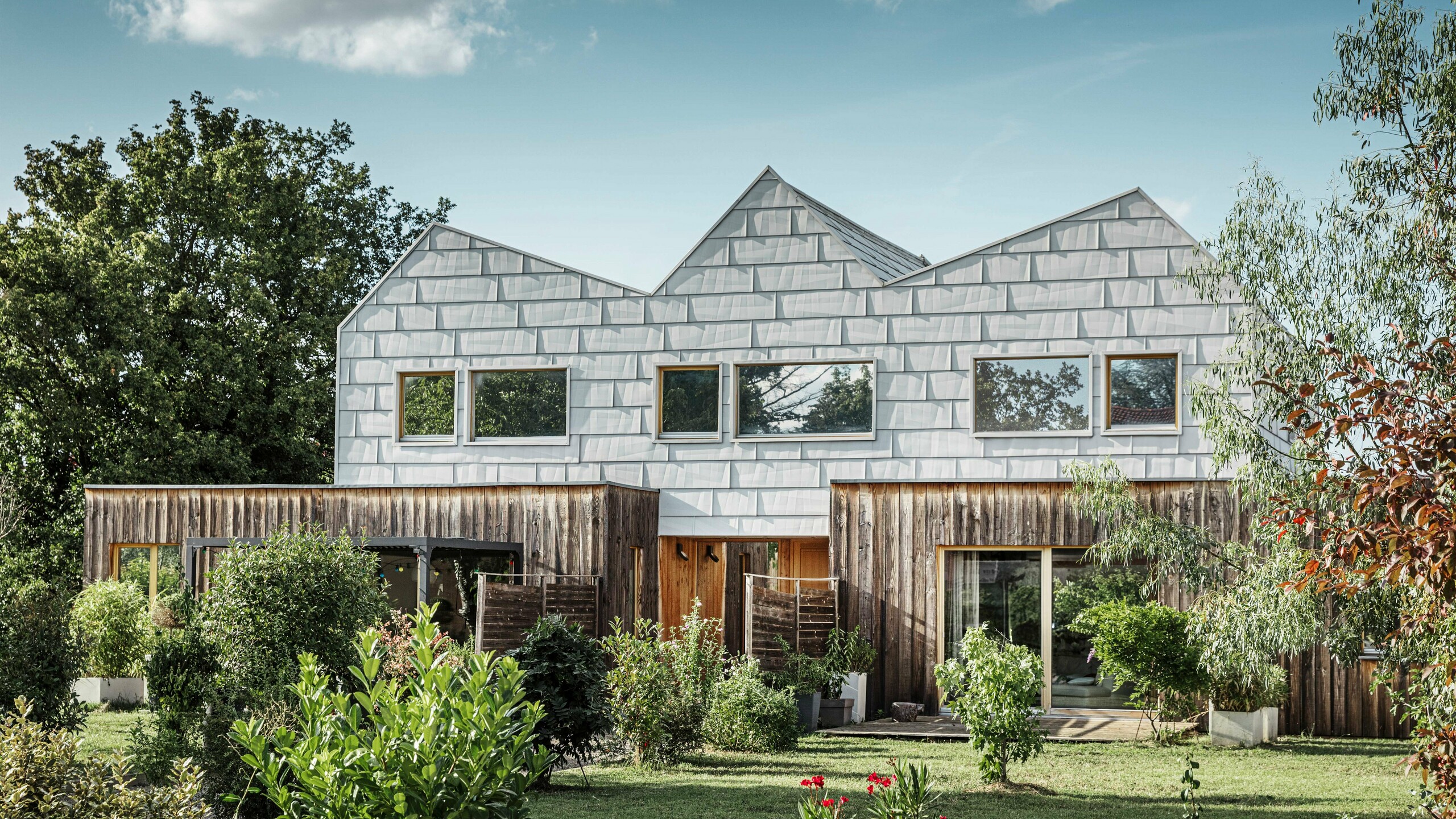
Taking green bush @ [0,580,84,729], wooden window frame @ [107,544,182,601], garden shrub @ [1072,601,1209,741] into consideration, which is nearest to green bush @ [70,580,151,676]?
wooden window frame @ [107,544,182,601]

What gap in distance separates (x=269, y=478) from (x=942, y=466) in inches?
675

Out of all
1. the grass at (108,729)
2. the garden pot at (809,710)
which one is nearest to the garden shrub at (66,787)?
the grass at (108,729)

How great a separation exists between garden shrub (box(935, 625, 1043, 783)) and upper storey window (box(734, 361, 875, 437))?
289 inches

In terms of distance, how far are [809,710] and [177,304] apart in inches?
712

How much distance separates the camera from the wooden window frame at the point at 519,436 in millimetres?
18172

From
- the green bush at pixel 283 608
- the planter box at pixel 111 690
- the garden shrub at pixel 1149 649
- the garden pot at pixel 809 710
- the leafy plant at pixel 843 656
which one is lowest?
the planter box at pixel 111 690

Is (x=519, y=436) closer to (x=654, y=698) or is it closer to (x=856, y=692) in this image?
(x=856, y=692)

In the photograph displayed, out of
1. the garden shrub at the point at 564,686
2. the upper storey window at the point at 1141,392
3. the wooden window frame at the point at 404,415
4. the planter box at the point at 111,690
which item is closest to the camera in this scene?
the garden shrub at the point at 564,686

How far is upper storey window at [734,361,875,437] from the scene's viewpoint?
17.4 meters

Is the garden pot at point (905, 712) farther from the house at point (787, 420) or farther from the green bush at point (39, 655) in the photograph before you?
the green bush at point (39, 655)

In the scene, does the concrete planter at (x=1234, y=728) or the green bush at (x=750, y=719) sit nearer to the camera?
the green bush at (x=750, y=719)

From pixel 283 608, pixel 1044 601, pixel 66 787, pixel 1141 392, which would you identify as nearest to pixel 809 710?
pixel 1044 601

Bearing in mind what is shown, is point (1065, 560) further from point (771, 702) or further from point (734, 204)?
point (734, 204)

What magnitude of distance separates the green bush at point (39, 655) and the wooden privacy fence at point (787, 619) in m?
6.43
